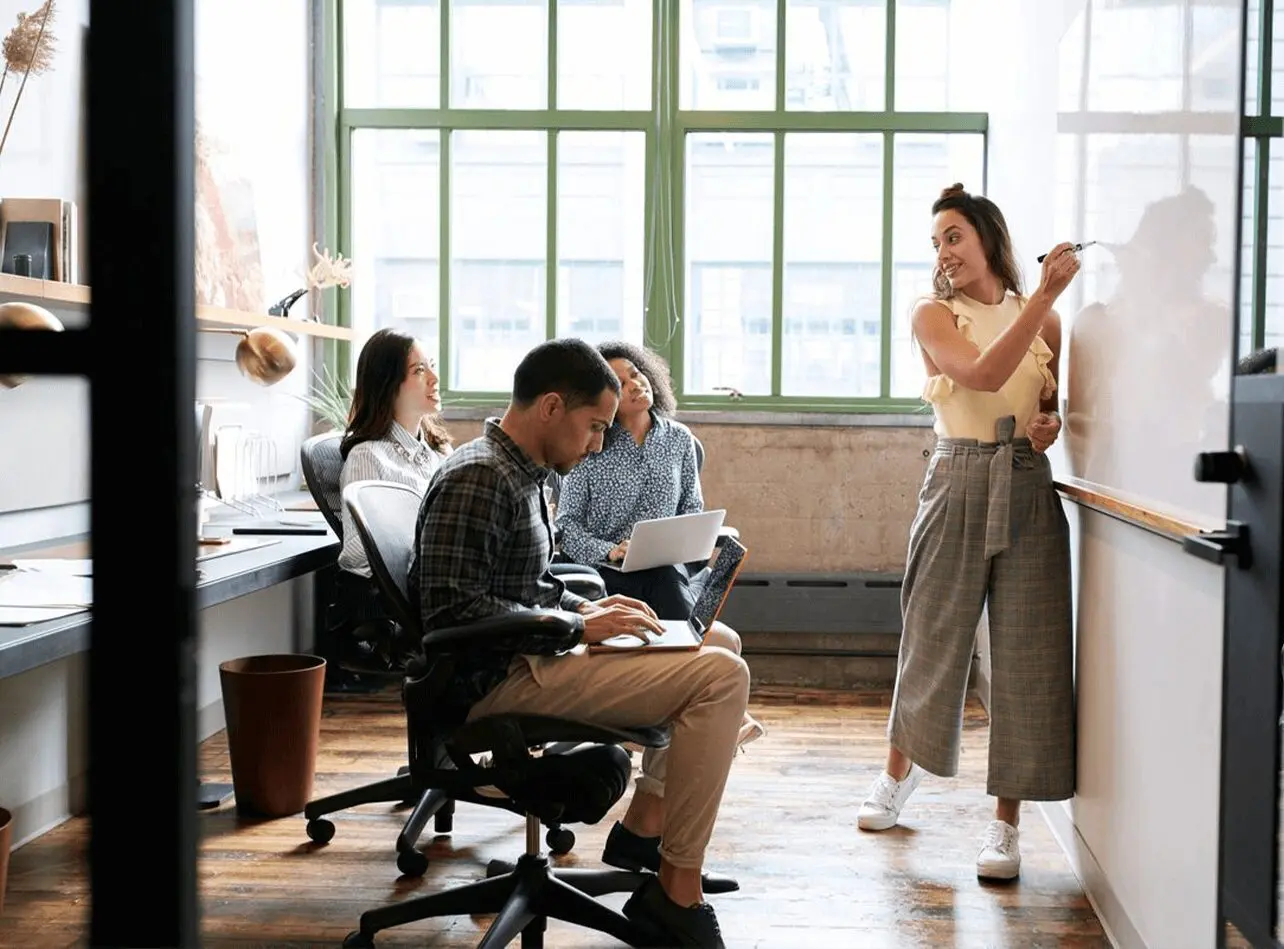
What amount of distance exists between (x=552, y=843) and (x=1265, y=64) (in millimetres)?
2197

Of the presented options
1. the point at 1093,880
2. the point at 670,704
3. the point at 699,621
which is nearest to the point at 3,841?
the point at 670,704

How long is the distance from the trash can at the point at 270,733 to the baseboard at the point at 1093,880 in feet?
6.27

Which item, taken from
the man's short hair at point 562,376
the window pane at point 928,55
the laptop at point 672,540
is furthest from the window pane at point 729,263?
the man's short hair at point 562,376

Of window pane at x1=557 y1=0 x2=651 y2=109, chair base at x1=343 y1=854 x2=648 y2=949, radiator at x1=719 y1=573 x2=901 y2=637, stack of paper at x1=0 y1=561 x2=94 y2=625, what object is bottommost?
chair base at x1=343 y1=854 x2=648 y2=949

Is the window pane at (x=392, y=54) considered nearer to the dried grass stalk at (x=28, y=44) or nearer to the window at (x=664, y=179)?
the window at (x=664, y=179)

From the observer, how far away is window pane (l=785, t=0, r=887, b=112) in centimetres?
534

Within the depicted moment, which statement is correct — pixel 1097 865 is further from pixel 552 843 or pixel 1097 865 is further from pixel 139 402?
pixel 139 402

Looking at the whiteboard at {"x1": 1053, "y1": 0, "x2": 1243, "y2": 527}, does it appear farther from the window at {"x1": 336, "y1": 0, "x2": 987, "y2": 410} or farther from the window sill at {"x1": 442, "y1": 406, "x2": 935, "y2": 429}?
the window at {"x1": 336, "y1": 0, "x2": 987, "y2": 410}

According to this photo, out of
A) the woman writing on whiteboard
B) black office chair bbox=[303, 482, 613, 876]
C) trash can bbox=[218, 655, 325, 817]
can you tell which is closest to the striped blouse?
trash can bbox=[218, 655, 325, 817]

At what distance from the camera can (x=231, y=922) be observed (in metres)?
2.60

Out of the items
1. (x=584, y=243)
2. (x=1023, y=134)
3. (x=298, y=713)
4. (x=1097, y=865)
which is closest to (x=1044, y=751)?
(x=1097, y=865)

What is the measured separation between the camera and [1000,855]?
2.89 m

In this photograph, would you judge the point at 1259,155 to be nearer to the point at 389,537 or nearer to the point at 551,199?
the point at 389,537

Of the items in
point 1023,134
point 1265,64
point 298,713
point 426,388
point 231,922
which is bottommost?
point 231,922
